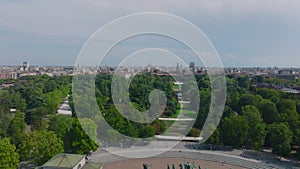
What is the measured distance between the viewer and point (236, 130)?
51.5 ft

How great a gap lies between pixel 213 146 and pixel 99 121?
671 centimetres

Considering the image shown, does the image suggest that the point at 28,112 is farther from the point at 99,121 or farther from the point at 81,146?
the point at 81,146

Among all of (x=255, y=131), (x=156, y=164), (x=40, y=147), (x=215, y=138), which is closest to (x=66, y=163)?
(x=40, y=147)

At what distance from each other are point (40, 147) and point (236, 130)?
10.1m

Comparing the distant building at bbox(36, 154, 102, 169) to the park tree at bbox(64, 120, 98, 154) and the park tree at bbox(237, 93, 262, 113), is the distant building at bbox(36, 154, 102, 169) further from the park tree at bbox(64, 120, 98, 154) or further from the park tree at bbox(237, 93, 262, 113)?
the park tree at bbox(237, 93, 262, 113)

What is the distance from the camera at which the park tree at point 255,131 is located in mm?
15515

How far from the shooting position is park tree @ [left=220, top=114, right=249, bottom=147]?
615 inches

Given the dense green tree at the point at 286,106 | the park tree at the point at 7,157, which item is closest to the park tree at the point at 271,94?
the dense green tree at the point at 286,106

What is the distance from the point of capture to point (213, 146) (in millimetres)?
16375

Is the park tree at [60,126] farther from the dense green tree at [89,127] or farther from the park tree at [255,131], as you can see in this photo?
the park tree at [255,131]

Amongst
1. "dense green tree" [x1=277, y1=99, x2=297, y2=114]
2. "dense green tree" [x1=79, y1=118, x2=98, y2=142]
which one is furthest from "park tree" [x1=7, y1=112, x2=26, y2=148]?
"dense green tree" [x1=277, y1=99, x2=297, y2=114]

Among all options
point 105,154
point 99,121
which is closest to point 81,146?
point 105,154

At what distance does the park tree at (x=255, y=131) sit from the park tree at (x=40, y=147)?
33.1ft

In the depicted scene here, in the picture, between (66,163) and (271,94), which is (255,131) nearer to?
(66,163)
